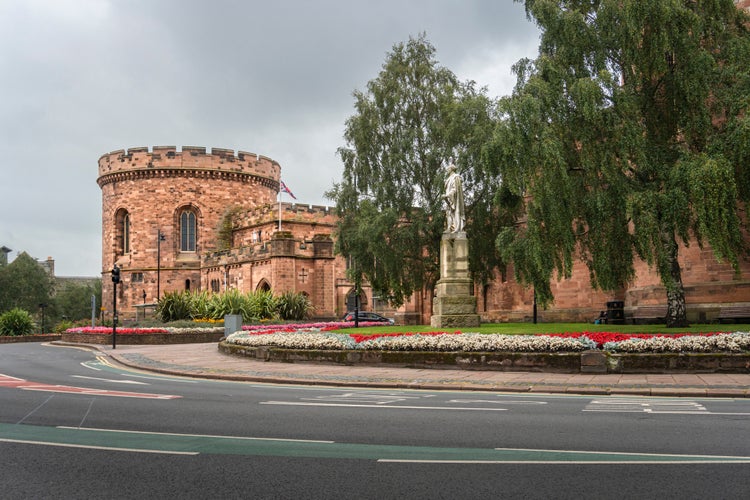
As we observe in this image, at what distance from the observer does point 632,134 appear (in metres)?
17.3

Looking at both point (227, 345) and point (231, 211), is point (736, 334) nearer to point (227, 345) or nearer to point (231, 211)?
point (227, 345)

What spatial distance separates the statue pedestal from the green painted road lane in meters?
14.8

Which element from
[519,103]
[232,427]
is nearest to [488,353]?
[519,103]

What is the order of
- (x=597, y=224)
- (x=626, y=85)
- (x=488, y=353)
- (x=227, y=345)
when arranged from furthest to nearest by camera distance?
1. (x=227, y=345)
2. (x=626, y=85)
3. (x=597, y=224)
4. (x=488, y=353)

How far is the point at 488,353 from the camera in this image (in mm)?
15688

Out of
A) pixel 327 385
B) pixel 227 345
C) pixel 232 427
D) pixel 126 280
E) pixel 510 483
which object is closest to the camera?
pixel 510 483

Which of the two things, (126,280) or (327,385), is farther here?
(126,280)

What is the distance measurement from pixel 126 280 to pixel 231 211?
1057 cm

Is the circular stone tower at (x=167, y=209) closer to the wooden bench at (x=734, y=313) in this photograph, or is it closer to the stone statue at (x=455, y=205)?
the stone statue at (x=455, y=205)

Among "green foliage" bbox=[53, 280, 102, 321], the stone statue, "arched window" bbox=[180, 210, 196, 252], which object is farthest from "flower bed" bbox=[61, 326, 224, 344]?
"green foliage" bbox=[53, 280, 102, 321]

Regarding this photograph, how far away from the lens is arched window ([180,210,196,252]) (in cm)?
5753

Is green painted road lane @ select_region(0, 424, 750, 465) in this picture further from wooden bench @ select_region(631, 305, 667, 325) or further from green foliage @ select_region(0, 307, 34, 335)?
green foliage @ select_region(0, 307, 34, 335)

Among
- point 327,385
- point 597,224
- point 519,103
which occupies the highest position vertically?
point 519,103

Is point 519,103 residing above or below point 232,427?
above
